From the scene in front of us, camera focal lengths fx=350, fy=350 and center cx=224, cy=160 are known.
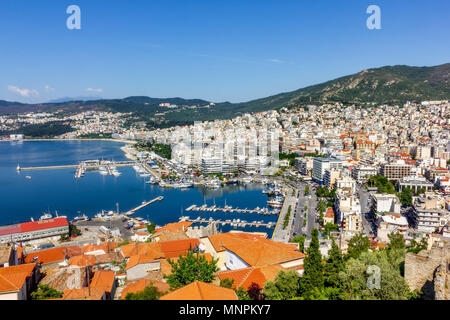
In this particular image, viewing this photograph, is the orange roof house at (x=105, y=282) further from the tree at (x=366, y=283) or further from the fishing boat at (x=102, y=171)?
the fishing boat at (x=102, y=171)

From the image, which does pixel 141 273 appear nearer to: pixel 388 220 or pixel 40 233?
pixel 40 233

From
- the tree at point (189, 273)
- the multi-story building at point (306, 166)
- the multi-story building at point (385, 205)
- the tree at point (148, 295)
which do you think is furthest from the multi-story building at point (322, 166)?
the tree at point (148, 295)

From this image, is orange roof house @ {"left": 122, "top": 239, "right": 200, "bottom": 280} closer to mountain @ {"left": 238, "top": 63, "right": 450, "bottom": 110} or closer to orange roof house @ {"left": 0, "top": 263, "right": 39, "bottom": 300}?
orange roof house @ {"left": 0, "top": 263, "right": 39, "bottom": 300}

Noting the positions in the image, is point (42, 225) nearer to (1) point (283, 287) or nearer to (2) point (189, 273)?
(2) point (189, 273)

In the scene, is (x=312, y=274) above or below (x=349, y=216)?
above

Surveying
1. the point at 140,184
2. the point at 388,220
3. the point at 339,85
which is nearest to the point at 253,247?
the point at 388,220

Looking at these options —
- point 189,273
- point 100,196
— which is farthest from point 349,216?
point 100,196
